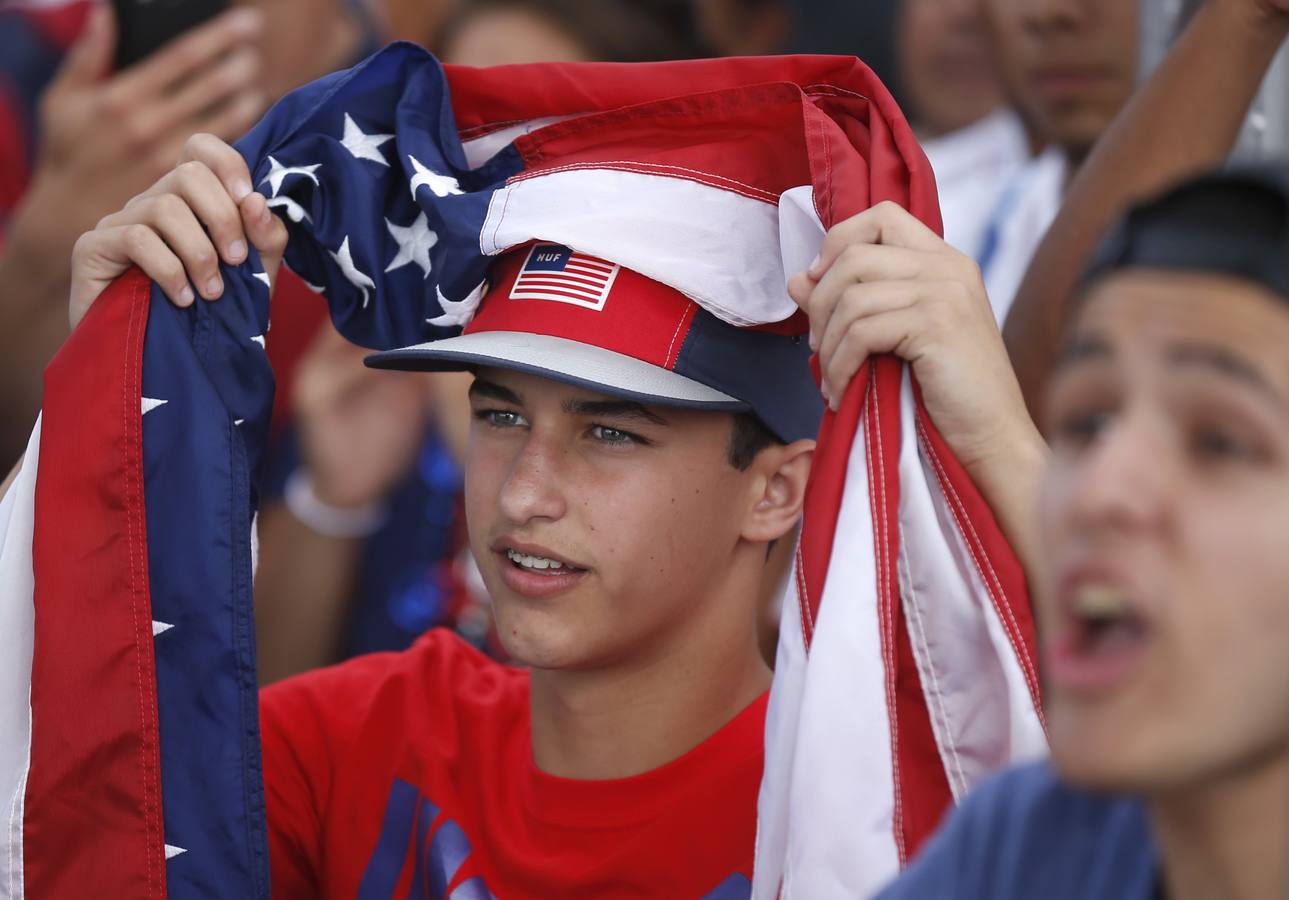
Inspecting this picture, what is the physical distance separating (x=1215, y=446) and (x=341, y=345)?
352 cm

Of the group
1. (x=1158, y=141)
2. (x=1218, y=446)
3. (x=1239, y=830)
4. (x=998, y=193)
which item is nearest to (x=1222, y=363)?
(x=1218, y=446)

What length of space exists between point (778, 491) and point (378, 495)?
7.08 feet

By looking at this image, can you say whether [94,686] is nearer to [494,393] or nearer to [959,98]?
[494,393]

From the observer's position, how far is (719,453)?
2.42 meters

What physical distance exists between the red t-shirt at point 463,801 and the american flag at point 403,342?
0.32 m

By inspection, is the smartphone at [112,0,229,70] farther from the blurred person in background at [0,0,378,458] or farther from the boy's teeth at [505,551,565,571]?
the boy's teeth at [505,551,565,571]

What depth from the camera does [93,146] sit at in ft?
11.7

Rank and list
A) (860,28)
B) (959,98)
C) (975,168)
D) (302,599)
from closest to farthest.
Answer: (302,599) → (975,168) → (959,98) → (860,28)

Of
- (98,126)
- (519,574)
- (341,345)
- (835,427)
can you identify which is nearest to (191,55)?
(98,126)

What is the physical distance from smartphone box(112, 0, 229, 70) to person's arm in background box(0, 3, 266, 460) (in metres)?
0.08

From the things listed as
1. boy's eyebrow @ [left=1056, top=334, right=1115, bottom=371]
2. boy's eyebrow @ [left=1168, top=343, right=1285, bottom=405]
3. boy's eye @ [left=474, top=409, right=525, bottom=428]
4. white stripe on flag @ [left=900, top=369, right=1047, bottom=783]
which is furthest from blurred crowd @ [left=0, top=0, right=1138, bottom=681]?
boy's eyebrow @ [left=1168, top=343, right=1285, bottom=405]

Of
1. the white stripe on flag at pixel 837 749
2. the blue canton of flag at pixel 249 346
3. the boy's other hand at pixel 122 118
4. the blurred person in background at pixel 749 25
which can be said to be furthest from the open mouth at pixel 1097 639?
the blurred person in background at pixel 749 25

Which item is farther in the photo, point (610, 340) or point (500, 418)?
point (500, 418)

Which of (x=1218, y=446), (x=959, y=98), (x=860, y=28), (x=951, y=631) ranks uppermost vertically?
(x=860, y=28)
